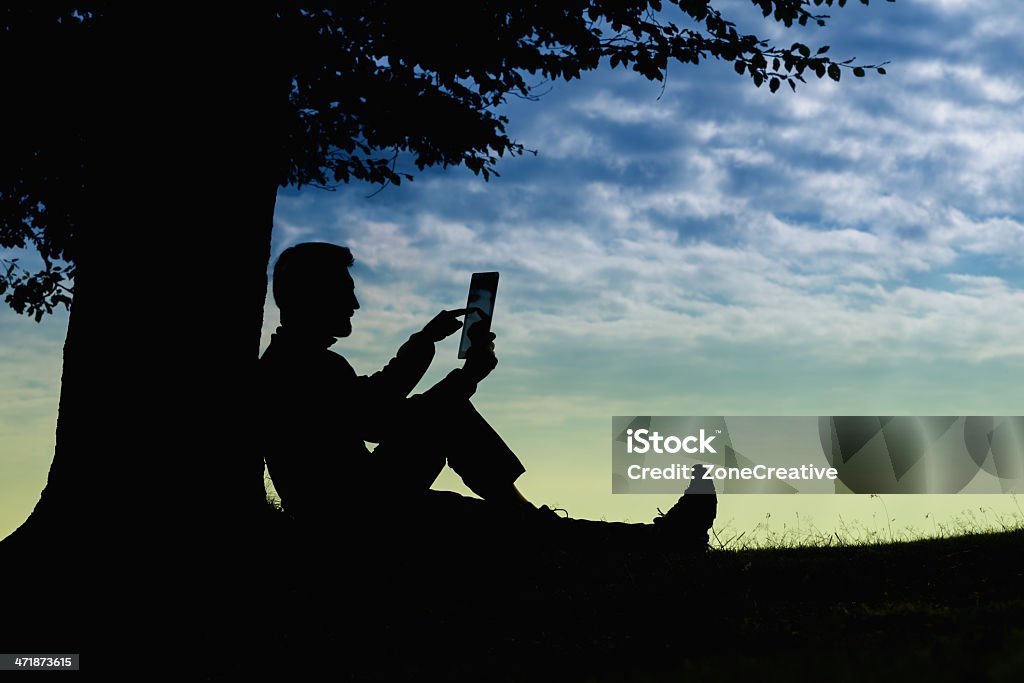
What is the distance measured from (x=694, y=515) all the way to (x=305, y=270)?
10.6 ft

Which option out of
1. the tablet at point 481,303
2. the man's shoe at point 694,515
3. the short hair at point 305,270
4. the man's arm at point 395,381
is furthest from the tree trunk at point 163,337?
the man's shoe at point 694,515

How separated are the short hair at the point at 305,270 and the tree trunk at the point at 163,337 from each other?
0.51 ft

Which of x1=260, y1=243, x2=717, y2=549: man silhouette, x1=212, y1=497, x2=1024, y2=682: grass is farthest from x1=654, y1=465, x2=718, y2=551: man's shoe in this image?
x1=260, y1=243, x2=717, y2=549: man silhouette

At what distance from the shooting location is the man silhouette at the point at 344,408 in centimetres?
580

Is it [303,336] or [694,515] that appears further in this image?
[694,515]

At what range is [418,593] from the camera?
5664 mm

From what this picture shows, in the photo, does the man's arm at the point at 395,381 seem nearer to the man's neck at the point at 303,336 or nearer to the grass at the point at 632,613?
the man's neck at the point at 303,336

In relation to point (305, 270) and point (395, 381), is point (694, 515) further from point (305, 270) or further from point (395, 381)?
point (305, 270)

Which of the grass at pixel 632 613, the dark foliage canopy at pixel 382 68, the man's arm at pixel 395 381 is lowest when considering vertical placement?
the grass at pixel 632 613

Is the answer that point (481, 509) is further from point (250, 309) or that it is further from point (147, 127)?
point (147, 127)

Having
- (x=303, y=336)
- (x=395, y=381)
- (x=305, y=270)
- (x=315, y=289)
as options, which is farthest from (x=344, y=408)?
(x=305, y=270)

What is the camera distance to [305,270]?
5980mm

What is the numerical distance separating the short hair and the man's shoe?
294cm

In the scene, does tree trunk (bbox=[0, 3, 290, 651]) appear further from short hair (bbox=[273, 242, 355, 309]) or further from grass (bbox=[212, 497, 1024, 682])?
grass (bbox=[212, 497, 1024, 682])
